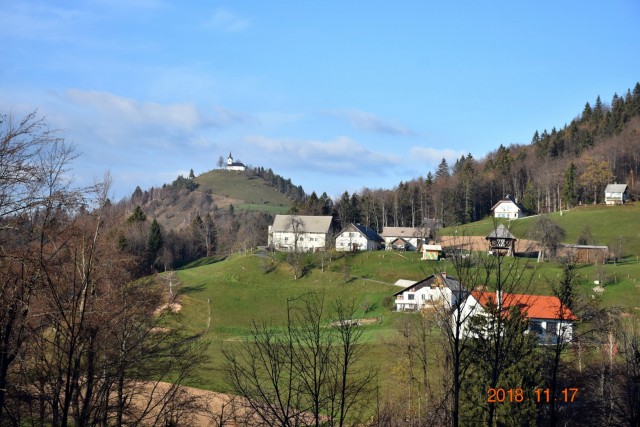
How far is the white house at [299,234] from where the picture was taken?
86062mm

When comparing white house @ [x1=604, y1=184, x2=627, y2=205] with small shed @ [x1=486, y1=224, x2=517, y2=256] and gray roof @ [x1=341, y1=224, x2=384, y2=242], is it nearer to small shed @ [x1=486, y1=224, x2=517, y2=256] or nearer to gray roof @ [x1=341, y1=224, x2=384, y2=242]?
small shed @ [x1=486, y1=224, x2=517, y2=256]

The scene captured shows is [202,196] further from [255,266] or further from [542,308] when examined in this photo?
[542,308]

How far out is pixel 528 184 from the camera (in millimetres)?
112375

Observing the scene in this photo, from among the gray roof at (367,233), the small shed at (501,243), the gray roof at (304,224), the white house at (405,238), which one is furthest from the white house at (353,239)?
the small shed at (501,243)

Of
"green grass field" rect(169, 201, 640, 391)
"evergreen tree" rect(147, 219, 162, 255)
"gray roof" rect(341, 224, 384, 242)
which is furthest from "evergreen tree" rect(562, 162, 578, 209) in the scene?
"evergreen tree" rect(147, 219, 162, 255)

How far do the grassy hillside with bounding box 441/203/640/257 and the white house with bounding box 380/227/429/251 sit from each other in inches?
158

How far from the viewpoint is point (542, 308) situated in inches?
1836

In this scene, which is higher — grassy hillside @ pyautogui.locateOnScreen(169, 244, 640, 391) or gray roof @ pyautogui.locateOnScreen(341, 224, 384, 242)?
gray roof @ pyautogui.locateOnScreen(341, 224, 384, 242)

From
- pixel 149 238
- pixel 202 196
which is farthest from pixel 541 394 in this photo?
pixel 202 196

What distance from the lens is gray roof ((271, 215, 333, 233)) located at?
8662cm

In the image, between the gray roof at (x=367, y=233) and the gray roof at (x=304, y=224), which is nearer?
the gray roof at (x=367, y=233)

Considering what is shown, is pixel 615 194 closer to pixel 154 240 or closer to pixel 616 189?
pixel 616 189

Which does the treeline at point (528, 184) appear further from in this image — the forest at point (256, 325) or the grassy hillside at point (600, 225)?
the grassy hillside at point (600, 225)

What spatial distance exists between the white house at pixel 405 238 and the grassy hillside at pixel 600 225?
13.2 ft
